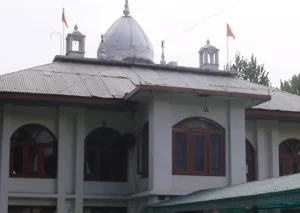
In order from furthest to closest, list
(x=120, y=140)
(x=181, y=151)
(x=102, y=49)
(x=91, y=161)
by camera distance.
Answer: (x=102, y=49) < (x=120, y=140) < (x=91, y=161) < (x=181, y=151)

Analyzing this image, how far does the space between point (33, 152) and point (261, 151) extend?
7.60 metres

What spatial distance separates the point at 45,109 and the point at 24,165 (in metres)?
1.85

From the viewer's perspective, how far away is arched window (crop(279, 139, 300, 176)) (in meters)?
21.5

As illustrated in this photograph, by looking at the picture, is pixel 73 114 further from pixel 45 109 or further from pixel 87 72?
pixel 87 72

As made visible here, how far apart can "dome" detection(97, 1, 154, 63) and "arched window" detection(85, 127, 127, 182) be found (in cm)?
736

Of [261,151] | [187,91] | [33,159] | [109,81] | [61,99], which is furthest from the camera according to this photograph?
[261,151]

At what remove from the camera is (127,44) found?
27.3 meters

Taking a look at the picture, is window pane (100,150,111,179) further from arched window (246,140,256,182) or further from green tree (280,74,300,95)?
green tree (280,74,300,95)

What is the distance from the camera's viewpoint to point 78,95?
61.5ft

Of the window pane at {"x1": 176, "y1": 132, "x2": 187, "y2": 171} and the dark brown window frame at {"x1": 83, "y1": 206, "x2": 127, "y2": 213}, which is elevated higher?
the window pane at {"x1": 176, "y1": 132, "x2": 187, "y2": 171}

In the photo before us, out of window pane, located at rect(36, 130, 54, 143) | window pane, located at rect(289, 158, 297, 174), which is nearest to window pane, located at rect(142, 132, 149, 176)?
window pane, located at rect(36, 130, 54, 143)

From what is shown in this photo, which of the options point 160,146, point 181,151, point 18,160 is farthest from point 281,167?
point 18,160

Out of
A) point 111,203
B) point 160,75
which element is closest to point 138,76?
point 160,75

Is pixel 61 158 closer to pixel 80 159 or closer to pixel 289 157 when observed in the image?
pixel 80 159
